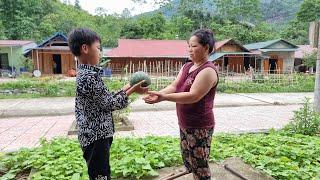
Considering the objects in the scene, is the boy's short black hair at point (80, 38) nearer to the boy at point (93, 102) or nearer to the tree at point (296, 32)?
the boy at point (93, 102)

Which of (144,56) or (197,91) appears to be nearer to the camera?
(197,91)

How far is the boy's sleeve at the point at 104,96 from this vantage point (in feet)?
7.91

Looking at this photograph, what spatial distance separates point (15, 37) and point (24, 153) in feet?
131

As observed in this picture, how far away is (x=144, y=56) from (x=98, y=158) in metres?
24.1

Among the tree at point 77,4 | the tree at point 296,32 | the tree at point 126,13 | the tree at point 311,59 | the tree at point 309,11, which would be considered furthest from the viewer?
the tree at point 77,4

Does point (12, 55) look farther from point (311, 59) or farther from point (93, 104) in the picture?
point (93, 104)

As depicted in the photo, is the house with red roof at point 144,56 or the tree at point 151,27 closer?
the house with red roof at point 144,56

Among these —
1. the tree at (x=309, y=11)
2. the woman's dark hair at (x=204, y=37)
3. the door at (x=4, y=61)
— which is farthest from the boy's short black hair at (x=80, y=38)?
the tree at (x=309, y=11)

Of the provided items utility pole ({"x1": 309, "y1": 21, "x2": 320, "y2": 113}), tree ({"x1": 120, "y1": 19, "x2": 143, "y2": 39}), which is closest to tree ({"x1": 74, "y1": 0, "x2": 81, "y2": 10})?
tree ({"x1": 120, "y1": 19, "x2": 143, "y2": 39})

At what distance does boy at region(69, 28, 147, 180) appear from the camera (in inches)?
95.9

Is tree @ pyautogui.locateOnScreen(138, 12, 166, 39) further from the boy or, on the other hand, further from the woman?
the boy

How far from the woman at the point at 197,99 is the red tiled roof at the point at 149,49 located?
76.5 feet

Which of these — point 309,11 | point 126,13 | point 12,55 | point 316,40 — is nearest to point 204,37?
point 316,40

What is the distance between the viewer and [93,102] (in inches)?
97.2
